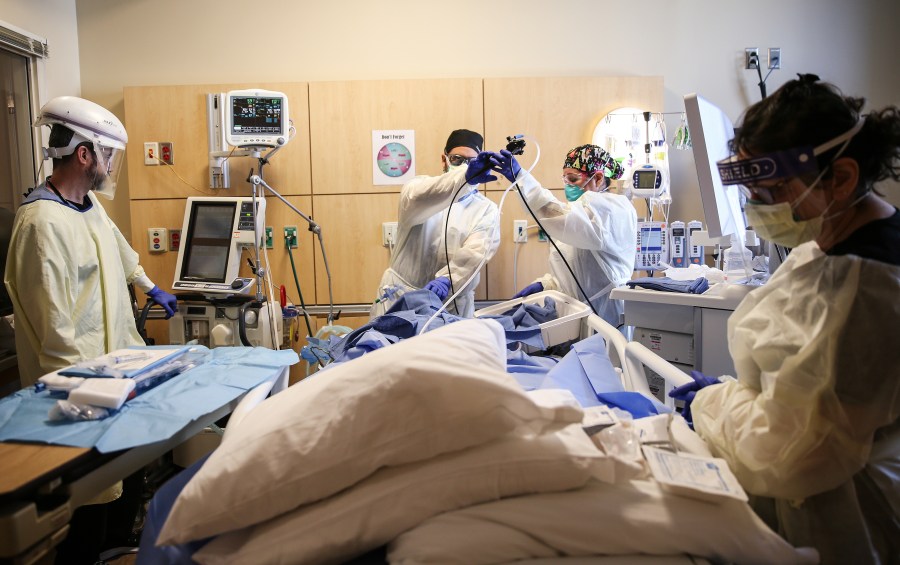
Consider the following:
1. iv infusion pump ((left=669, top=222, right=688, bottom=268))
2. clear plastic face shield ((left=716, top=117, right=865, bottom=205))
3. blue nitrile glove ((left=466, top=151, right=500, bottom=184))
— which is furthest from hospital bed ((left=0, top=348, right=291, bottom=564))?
iv infusion pump ((left=669, top=222, right=688, bottom=268))

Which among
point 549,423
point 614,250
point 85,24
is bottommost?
point 549,423

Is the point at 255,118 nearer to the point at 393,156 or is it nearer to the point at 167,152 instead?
the point at 167,152

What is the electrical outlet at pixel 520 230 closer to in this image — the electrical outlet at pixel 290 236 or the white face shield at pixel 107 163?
the electrical outlet at pixel 290 236

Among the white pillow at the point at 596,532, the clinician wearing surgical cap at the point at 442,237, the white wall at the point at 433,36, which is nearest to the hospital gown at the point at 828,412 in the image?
the white pillow at the point at 596,532

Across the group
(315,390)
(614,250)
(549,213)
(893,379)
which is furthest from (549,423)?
(614,250)

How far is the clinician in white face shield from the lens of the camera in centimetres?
194

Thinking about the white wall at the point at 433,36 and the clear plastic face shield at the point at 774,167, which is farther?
the white wall at the point at 433,36

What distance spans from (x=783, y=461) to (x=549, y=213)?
1752 mm

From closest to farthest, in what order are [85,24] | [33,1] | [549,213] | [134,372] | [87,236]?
[134,372]
[87,236]
[549,213]
[33,1]
[85,24]

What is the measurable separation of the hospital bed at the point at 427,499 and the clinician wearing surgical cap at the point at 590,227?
5.02 ft

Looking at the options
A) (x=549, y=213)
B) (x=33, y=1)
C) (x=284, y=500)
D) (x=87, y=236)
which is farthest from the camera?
(x=33, y=1)

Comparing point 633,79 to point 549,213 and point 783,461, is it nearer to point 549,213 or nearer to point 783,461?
point 549,213

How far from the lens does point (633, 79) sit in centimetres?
354

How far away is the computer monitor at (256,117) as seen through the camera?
3227 mm
